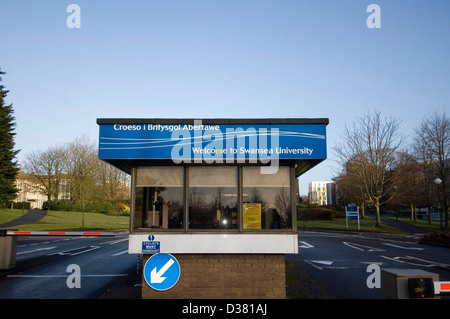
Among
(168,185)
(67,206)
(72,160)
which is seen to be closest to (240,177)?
(168,185)

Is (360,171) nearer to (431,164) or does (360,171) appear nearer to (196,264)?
(431,164)

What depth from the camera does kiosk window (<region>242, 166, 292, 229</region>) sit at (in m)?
6.36

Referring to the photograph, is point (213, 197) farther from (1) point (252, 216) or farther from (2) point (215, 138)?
(2) point (215, 138)

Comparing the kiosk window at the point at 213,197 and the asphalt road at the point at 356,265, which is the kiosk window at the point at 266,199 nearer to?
the kiosk window at the point at 213,197

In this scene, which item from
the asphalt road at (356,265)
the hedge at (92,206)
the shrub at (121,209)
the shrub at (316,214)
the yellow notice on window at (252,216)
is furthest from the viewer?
the hedge at (92,206)

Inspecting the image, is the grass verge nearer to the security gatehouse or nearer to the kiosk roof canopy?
the security gatehouse

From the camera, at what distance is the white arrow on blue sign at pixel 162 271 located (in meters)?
6.07

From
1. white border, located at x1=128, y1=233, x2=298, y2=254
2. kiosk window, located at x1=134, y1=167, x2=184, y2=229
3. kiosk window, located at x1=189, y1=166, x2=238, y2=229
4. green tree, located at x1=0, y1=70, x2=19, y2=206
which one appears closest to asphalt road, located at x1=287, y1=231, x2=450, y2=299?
white border, located at x1=128, y1=233, x2=298, y2=254

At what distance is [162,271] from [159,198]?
1381mm

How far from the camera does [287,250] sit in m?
6.11

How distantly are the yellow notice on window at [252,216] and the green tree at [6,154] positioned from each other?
39.1 meters

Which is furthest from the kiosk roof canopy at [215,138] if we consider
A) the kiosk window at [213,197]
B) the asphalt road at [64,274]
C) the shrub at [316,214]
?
the shrub at [316,214]

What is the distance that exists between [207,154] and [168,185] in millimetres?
1084
